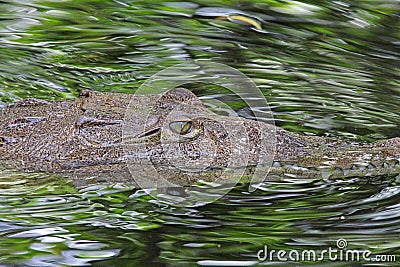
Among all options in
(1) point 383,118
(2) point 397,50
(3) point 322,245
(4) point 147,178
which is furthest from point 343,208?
(2) point 397,50

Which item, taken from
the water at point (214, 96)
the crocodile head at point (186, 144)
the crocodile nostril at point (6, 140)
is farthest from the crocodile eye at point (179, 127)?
the crocodile nostril at point (6, 140)

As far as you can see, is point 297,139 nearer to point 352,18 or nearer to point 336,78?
point 336,78

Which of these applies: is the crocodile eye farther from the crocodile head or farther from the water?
the water

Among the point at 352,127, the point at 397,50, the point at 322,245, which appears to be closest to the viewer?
the point at 322,245

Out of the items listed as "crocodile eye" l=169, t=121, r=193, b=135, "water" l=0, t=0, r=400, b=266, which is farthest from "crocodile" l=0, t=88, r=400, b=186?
"water" l=0, t=0, r=400, b=266

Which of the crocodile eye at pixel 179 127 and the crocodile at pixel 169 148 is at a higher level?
the crocodile eye at pixel 179 127

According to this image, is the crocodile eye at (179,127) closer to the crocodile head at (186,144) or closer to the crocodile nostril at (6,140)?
the crocodile head at (186,144)

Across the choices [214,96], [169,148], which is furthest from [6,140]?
[214,96]
